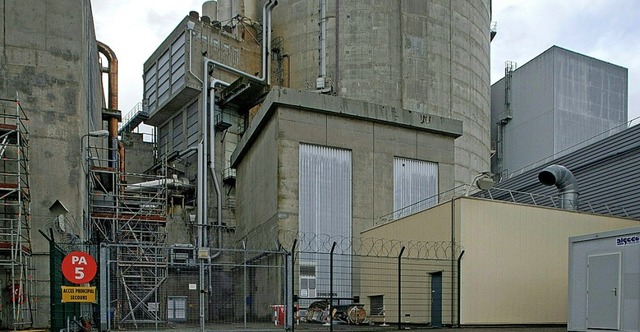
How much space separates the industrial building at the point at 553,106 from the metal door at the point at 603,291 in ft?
117

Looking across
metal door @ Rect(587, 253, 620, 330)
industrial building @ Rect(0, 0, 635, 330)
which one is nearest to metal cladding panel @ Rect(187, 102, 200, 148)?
industrial building @ Rect(0, 0, 635, 330)

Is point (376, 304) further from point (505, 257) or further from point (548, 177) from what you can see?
point (548, 177)

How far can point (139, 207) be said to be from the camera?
118 ft

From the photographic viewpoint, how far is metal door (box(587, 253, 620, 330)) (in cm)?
1604

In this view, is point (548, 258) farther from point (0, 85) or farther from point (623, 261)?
point (0, 85)

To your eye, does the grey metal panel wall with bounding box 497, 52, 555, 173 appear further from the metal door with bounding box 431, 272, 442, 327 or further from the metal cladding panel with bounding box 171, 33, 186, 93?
the metal door with bounding box 431, 272, 442, 327

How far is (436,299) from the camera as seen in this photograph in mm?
21500

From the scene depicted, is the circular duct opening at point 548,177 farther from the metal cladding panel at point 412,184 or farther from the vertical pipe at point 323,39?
the vertical pipe at point 323,39

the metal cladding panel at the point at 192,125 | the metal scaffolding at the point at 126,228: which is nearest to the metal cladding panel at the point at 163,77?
the metal cladding panel at the point at 192,125

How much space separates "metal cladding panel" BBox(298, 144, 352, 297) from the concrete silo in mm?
15852

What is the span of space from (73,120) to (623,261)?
18436mm

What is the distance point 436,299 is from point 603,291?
20.0 ft

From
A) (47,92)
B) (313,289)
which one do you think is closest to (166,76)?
(47,92)

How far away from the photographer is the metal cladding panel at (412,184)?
30422 mm
